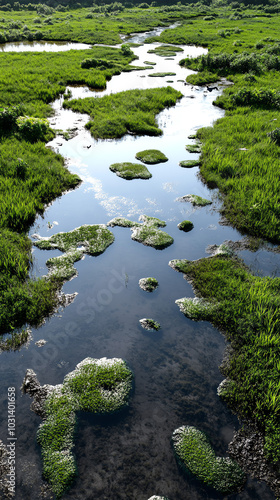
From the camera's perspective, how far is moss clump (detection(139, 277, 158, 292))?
7.55 m

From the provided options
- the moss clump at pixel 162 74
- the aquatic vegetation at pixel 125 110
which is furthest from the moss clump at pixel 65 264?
the moss clump at pixel 162 74

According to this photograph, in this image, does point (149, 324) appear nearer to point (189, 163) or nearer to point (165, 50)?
point (189, 163)

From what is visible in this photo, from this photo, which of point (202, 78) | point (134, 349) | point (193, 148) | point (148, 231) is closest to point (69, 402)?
point (134, 349)

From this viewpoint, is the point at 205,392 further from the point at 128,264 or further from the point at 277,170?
the point at 277,170

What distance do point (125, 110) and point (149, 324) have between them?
49.6 feet

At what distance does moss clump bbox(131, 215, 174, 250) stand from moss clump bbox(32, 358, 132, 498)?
393 cm

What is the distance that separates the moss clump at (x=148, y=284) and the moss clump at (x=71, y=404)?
2072 millimetres

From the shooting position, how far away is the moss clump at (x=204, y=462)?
435cm

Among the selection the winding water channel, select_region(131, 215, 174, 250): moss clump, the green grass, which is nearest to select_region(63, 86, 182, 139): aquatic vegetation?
the winding water channel

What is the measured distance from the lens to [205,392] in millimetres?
5527

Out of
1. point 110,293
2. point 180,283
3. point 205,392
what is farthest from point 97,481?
point 180,283

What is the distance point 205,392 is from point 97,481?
225 centimetres

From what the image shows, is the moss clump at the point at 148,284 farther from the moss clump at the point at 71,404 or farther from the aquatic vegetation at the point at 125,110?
the aquatic vegetation at the point at 125,110

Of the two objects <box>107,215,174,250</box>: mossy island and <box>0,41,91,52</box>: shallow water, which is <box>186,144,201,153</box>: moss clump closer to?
<box>107,215,174,250</box>: mossy island
